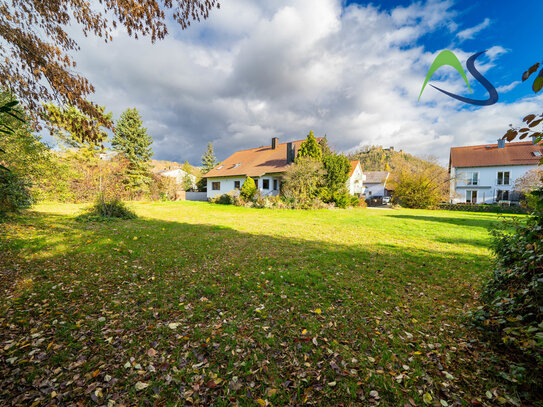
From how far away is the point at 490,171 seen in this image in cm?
3102

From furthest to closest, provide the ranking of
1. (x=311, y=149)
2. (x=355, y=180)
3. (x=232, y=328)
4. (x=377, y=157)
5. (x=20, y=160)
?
(x=377, y=157) → (x=355, y=180) → (x=311, y=149) → (x=20, y=160) → (x=232, y=328)

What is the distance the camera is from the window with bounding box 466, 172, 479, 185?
31930 mm

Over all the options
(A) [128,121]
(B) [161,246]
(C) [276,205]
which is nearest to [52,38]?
(B) [161,246]

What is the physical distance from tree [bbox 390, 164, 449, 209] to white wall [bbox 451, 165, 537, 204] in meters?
5.86

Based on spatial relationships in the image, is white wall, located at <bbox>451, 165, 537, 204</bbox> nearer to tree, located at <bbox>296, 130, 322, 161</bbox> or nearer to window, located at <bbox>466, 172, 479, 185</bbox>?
window, located at <bbox>466, 172, 479, 185</bbox>

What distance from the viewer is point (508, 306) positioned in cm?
268

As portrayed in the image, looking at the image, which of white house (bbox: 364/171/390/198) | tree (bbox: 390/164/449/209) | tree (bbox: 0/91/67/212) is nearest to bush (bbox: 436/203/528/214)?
tree (bbox: 390/164/449/209)

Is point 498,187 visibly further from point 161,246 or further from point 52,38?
point 52,38

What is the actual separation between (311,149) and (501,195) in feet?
95.9

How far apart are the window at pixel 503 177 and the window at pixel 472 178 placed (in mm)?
2215

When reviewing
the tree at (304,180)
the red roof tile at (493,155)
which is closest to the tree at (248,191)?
the tree at (304,180)

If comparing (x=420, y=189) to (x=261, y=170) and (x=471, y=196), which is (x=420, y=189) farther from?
(x=261, y=170)

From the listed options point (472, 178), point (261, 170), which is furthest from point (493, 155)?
point (261, 170)

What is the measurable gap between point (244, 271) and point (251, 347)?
7.74ft
